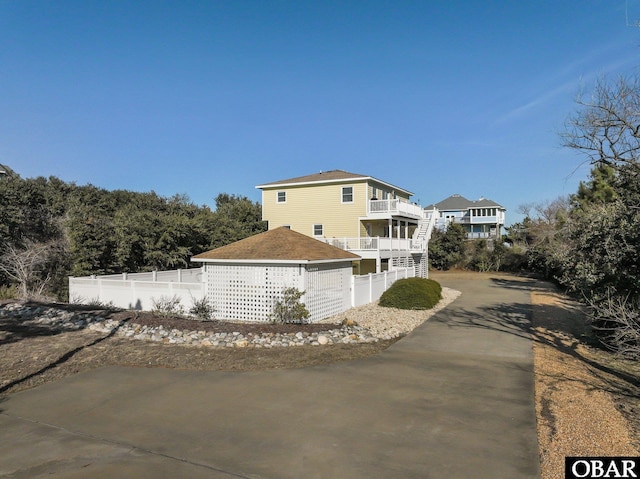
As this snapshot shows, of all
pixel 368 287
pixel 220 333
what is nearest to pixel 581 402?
pixel 220 333

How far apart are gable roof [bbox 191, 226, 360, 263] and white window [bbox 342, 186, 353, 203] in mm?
11597

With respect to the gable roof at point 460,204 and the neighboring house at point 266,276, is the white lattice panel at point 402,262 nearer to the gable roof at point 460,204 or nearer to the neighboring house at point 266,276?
the neighboring house at point 266,276

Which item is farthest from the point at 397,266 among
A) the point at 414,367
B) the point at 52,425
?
the point at 52,425

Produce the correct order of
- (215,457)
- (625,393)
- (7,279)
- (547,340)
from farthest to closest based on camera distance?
1. (7,279)
2. (547,340)
3. (625,393)
4. (215,457)

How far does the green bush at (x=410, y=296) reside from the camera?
16.0 metres

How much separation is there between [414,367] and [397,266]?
19.8 metres

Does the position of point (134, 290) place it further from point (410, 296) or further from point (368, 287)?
point (410, 296)

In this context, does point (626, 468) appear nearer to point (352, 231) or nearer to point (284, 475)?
point (284, 475)

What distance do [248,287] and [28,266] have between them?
11689 millimetres

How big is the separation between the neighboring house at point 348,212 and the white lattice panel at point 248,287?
37.0ft

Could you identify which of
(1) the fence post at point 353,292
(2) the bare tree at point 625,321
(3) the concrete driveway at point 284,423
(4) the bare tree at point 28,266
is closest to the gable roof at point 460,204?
(1) the fence post at point 353,292

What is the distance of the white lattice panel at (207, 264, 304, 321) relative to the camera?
12.9 m

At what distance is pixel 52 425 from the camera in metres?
5.09

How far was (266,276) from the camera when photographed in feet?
43.3
